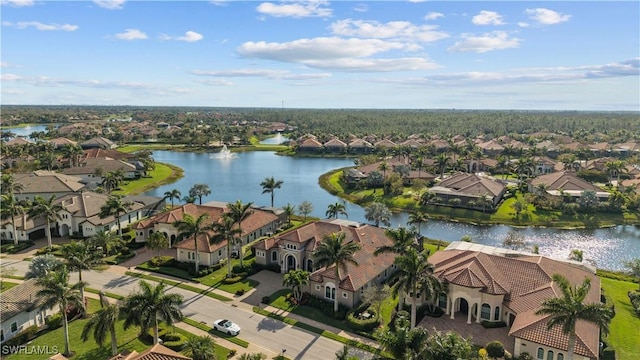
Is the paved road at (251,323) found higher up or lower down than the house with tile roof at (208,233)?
lower down

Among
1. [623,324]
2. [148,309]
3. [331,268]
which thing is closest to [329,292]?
[331,268]

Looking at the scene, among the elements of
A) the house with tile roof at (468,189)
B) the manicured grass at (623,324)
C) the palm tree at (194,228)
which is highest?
the palm tree at (194,228)

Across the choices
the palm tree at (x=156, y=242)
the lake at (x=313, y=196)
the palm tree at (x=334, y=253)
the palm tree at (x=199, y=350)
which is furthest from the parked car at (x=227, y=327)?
the lake at (x=313, y=196)

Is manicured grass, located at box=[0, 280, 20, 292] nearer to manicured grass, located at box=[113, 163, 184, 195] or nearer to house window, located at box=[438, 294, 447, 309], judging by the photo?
house window, located at box=[438, 294, 447, 309]

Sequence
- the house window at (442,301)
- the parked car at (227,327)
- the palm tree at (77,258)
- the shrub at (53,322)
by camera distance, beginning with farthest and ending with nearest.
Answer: the house window at (442,301) → the palm tree at (77,258) → the shrub at (53,322) → the parked car at (227,327)

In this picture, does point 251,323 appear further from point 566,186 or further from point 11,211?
point 566,186

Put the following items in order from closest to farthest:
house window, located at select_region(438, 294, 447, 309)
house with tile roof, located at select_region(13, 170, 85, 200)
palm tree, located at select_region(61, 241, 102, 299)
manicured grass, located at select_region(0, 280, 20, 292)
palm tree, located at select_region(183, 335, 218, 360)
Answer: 1. palm tree, located at select_region(183, 335, 218, 360)
2. palm tree, located at select_region(61, 241, 102, 299)
3. house window, located at select_region(438, 294, 447, 309)
4. manicured grass, located at select_region(0, 280, 20, 292)
5. house with tile roof, located at select_region(13, 170, 85, 200)

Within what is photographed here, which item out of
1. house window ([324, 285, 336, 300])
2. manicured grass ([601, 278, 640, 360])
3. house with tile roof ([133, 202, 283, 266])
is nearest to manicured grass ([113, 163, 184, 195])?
house with tile roof ([133, 202, 283, 266])

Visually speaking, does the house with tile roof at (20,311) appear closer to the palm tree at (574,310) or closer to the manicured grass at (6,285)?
the manicured grass at (6,285)

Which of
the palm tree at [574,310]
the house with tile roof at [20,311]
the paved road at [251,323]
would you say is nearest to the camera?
the palm tree at [574,310]
